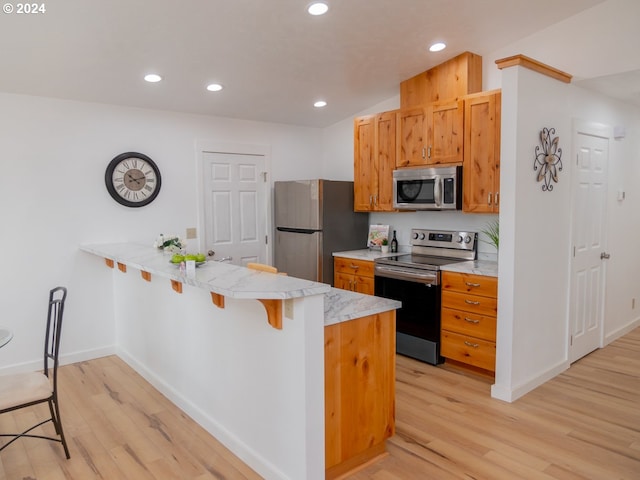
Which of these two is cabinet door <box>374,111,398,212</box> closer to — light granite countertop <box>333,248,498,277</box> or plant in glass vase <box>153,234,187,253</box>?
light granite countertop <box>333,248,498,277</box>

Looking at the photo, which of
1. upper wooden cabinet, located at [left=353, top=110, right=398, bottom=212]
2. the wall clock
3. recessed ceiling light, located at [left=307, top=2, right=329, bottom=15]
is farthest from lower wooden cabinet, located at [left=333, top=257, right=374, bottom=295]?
recessed ceiling light, located at [left=307, top=2, right=329, bottom=15]

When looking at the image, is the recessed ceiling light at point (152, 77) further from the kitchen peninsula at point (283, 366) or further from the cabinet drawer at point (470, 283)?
the cabinet drawer at point (470, 283)

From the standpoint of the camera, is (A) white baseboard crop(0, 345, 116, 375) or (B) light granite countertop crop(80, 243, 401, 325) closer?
(B) light granite countertop crop(80, 243, 401, 325)

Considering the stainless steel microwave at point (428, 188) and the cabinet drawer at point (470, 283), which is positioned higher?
the stainless steel microwave at point (428, 188)

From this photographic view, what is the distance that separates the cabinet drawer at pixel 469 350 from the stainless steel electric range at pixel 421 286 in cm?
9

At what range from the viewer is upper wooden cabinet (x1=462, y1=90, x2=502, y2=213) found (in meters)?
3.53

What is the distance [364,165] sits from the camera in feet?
15.4

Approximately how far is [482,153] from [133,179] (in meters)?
3.18

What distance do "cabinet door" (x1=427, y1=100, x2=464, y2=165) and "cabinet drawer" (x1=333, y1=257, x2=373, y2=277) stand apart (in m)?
1.16

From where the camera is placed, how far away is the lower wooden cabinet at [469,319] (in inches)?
135

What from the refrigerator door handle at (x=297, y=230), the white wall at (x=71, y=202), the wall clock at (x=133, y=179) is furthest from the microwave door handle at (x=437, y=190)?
the wall clock at (x=133, y=179)

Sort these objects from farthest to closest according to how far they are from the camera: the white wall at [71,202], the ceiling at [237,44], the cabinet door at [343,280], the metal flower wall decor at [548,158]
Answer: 1. the cabinet door at [343,280]
2. the white wall at [71,202]
3. the metal flower wall decor at [548,158]
4. the ceiling at [237,44]

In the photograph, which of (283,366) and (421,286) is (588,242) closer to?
(421,286)

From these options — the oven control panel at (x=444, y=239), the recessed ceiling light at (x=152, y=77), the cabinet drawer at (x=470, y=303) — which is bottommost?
the cabinet drawer at (x=470, y=303)
